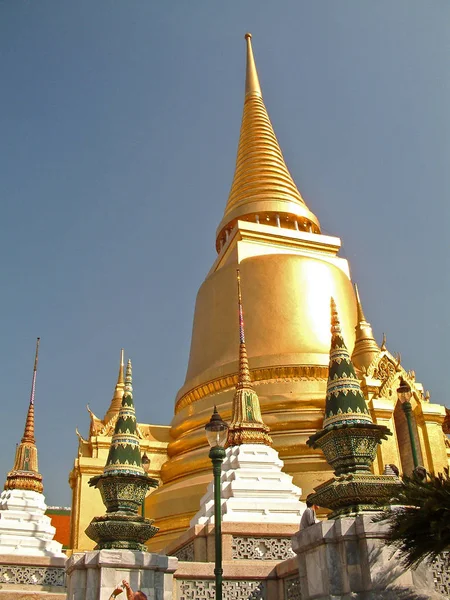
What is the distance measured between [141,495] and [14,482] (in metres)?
5.91

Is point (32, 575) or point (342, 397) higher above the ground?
point (342, 397)

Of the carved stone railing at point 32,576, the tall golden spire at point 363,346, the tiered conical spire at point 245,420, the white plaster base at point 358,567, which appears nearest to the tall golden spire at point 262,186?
the tall golden spire at point 363,346

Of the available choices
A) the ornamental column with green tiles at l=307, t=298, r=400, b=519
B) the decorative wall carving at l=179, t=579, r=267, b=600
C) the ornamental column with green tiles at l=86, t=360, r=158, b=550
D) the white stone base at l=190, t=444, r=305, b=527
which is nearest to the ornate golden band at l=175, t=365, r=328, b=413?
the white stone base at l=190, t=444, r=305, b=527

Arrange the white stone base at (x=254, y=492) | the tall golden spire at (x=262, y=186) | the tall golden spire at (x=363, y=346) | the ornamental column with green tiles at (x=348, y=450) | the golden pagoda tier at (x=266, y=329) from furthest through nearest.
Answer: the tall golden spire at (x=262, y=186) → the tall golden spire at (x=363, y=346) → the golden pagoda tier at (x=266, y=329) → the white stone base at (x=254, y=492) → the ornamental column with green tiles at (x=348, y=450)

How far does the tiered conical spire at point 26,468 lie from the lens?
12266 mm

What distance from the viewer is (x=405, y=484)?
5.03 metres

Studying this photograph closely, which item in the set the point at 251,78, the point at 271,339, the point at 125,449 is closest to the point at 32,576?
the point at 125,449

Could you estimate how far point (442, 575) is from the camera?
5.55 m

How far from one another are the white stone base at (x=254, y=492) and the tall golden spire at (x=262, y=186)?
464 inches

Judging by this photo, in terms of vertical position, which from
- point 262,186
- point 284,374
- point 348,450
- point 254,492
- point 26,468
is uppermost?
point 262,186

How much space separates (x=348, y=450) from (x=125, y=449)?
260 centimetres

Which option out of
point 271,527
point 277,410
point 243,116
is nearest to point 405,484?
point 271,527

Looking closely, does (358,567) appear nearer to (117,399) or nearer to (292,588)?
(292,588)

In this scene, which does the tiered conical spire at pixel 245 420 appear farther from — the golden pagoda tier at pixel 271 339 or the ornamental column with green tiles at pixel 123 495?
the ornamental column with green tiles at pixel 123 495
